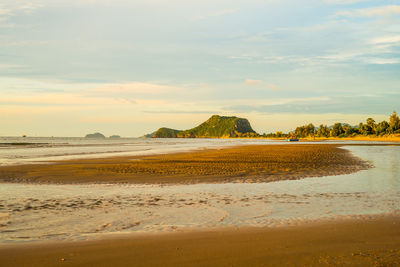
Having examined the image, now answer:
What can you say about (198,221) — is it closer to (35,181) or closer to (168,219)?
(168,219)

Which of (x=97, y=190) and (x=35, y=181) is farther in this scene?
(x=35, y=181)

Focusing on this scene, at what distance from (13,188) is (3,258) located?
1226 centimetres

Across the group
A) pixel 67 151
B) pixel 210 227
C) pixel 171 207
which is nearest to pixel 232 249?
pixel 210 227

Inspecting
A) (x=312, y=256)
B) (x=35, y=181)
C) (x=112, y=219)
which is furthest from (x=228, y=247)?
(x=35, y=181)

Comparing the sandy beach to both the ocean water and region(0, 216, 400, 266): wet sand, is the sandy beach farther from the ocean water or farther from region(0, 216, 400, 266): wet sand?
the ocean water

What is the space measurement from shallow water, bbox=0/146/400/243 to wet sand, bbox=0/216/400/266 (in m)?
0.88

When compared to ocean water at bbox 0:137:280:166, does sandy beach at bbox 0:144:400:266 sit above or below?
below

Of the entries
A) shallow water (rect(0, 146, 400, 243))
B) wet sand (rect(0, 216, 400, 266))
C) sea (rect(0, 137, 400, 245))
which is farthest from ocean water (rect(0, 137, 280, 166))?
wet sand (rect(0, 216, 400, 266))

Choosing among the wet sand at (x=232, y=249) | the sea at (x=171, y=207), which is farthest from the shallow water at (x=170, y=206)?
the wet sand at (x=232, y=249)

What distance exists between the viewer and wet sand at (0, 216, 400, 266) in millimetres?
6848

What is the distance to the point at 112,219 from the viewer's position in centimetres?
1072

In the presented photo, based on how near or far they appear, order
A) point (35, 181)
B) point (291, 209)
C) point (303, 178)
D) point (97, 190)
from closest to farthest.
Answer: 1. point (291, 209)
2. point (97, 190)
3. point (35, 181)
4. point (303, 178)

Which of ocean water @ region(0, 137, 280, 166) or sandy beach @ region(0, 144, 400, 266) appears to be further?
ocean water @ region(0, 137, 280, 166)

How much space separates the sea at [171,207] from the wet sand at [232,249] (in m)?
0.76
